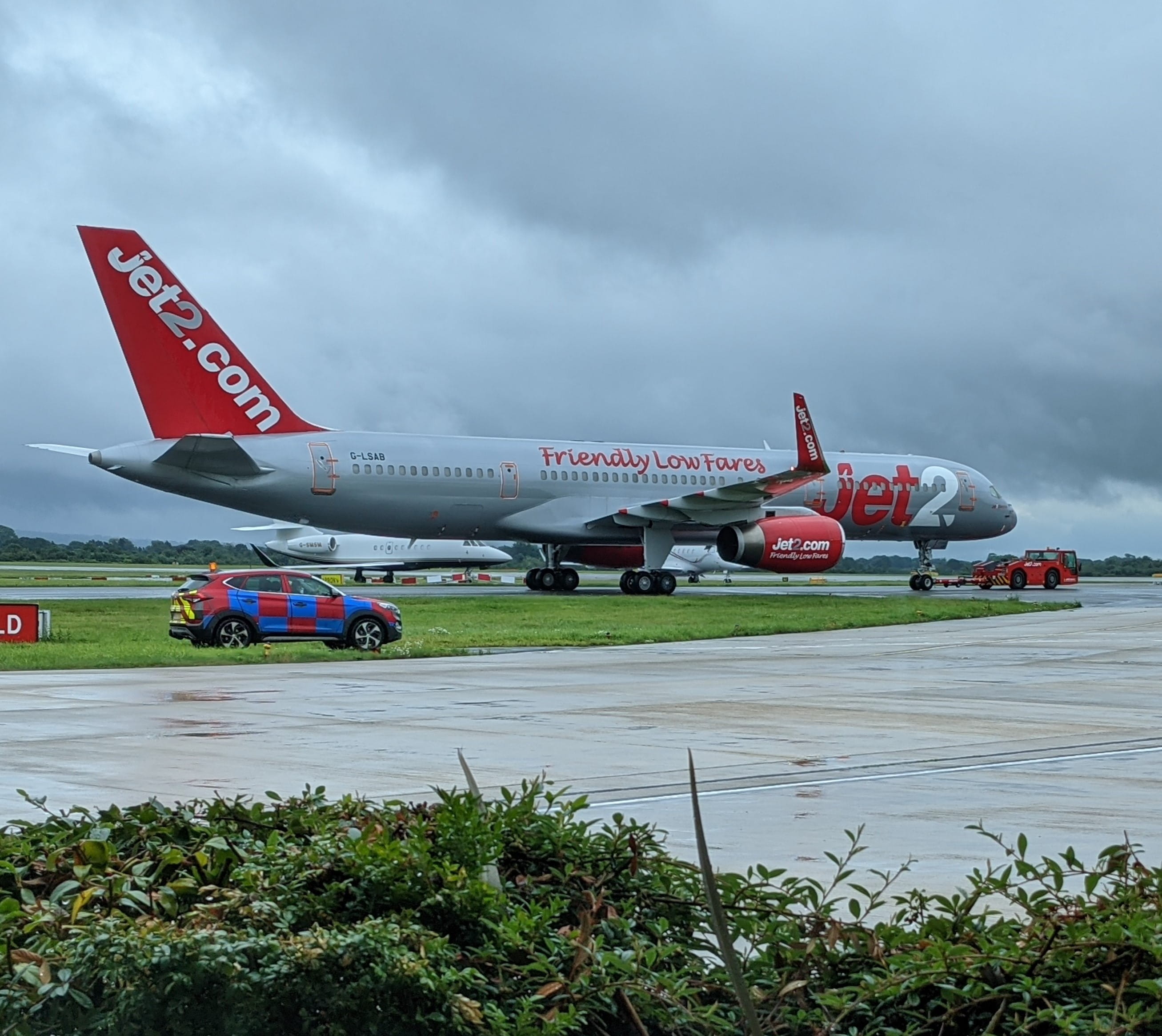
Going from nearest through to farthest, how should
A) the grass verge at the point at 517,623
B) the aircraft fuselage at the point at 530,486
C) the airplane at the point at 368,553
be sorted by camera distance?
the grass verge at the point at 517,623, the aircraft fuselage at the point at 530,486, the airplane at the point at 368,553

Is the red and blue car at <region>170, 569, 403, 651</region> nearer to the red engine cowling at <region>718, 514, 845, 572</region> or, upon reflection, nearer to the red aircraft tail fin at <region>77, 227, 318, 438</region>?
the red aircraft tail fin at <region>77, 227, 318, 438</region>

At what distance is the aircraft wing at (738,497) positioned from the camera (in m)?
43.2

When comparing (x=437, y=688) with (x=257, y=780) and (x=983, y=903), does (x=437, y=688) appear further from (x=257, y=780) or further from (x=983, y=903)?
(x=983, y=903)

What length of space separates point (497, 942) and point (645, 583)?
43414 mm

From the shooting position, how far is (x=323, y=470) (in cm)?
4041

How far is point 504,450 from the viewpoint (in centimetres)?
4438

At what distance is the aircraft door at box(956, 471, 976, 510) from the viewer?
166 feet

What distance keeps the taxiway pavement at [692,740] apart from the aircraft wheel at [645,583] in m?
23.5

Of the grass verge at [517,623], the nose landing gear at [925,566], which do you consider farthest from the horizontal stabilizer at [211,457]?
the nose landing gear at [925,566]

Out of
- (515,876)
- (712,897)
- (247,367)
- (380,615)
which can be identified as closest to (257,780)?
(515,876)

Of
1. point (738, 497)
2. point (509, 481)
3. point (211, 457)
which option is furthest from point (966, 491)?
point (211, 457)

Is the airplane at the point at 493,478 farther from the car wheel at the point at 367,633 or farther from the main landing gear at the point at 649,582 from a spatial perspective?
the car wheel at the point at 367,633

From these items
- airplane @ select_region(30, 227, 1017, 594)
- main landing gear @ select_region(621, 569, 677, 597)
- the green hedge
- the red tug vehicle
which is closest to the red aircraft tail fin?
airplane @ select_region(30, 227, 1017, 594)

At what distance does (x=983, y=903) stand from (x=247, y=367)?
117 feet
